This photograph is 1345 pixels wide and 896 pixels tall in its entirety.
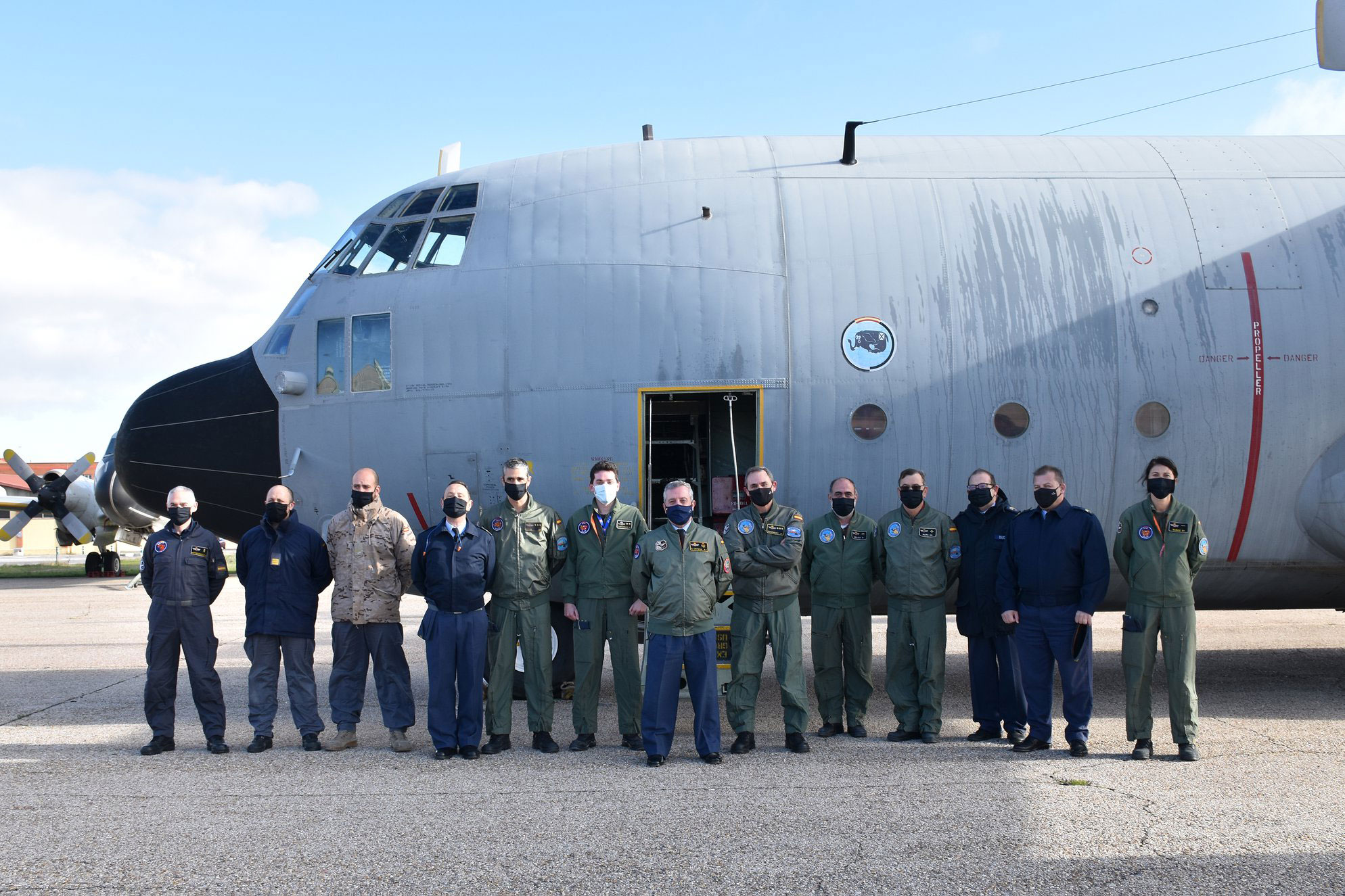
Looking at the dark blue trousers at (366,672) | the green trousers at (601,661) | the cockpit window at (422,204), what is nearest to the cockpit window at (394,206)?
the cockpit window at (422,204)

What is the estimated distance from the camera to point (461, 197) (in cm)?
973

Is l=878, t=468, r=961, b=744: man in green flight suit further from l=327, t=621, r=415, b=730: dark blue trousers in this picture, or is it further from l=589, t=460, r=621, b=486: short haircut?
l=327, t=621, r=415, b=730: dark blue trousers

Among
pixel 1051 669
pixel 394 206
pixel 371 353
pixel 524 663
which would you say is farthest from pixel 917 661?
pixel 394 206

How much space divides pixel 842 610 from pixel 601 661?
77.6 inches

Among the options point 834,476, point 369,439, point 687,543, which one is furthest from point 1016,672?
point 369,439

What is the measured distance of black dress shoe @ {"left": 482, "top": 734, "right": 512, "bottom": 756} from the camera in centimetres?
773

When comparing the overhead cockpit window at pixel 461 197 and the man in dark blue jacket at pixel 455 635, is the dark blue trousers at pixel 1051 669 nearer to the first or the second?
the man in dark blue jacket at pixel 455 635

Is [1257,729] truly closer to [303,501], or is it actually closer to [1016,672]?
[1016,672]

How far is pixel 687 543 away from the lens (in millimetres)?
7504

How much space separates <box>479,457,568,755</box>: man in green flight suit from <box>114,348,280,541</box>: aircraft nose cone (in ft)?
9.25

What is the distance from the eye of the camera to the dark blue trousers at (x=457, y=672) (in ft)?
24.7

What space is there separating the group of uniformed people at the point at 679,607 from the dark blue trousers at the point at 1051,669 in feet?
0.05

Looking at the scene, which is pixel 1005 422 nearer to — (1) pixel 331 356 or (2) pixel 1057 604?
(2) pixel 1057 604

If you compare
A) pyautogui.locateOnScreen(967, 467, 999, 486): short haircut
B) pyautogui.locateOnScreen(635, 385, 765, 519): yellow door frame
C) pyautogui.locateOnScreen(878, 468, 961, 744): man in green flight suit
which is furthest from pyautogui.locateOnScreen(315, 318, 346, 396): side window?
pyautogui.locateOnScreen(967, 467, 999, 486): short haircut
